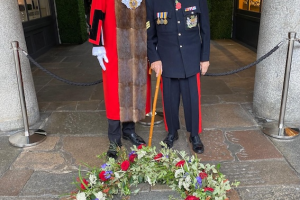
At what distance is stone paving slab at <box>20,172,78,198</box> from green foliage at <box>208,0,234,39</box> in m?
8.51

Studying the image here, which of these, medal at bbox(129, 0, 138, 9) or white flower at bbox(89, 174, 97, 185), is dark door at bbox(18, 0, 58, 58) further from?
white flower at bbox(89, 174, 97, 185)

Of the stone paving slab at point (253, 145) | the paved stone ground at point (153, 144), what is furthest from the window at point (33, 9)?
the stone paving slab at point (253, 145)

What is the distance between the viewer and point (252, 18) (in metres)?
8.57

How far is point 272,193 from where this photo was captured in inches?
104

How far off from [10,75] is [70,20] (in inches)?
266

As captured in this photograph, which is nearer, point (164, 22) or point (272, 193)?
point (272, 193)

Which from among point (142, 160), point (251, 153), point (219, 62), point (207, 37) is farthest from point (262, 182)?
point (219, 62)

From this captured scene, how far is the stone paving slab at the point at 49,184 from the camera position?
2742 mm

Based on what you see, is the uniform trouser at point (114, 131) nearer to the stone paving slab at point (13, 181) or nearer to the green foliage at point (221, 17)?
the stone paving slab at point (13, 181)

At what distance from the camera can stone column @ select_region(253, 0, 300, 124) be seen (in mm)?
3689

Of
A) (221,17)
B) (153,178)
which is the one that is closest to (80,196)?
(153,178)

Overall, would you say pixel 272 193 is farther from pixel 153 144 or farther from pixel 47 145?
pixel 47 145

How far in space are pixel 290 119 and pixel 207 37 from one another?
1.83 m

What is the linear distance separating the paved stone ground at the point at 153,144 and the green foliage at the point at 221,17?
502 cm
